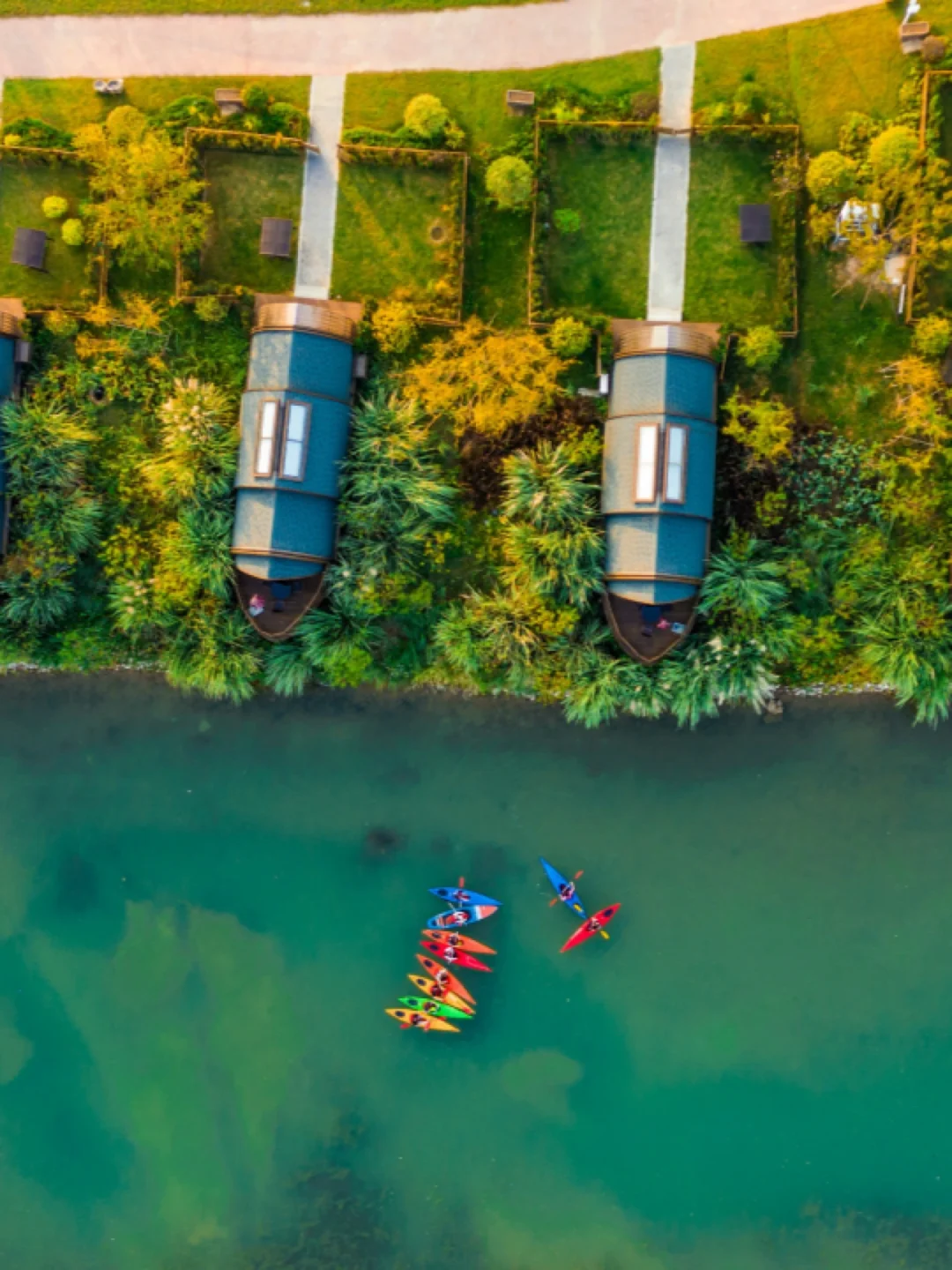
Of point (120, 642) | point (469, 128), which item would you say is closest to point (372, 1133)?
point (120, 642)

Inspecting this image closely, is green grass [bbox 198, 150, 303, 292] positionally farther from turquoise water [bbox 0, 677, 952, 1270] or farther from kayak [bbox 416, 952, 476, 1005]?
kayak [bbox 416, 952, 476, 1005]

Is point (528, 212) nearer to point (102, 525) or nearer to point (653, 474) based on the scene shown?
point (653, 474)

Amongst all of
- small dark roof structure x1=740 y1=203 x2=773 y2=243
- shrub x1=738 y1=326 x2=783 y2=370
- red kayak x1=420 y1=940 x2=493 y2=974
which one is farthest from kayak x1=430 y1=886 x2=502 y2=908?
small dark roof structure x1=740 y1=203 x2=773 y2=243

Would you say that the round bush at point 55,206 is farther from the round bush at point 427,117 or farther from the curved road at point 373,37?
the round bush at point 427,117

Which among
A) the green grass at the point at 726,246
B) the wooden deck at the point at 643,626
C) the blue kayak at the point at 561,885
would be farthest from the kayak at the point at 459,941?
the green grass at the point at 726,246

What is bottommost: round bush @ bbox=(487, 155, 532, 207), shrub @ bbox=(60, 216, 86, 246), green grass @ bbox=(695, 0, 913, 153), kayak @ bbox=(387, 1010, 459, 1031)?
kayak @ bbox=(387, 1010, 459, 1031)

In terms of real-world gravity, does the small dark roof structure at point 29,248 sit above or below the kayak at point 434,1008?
above
